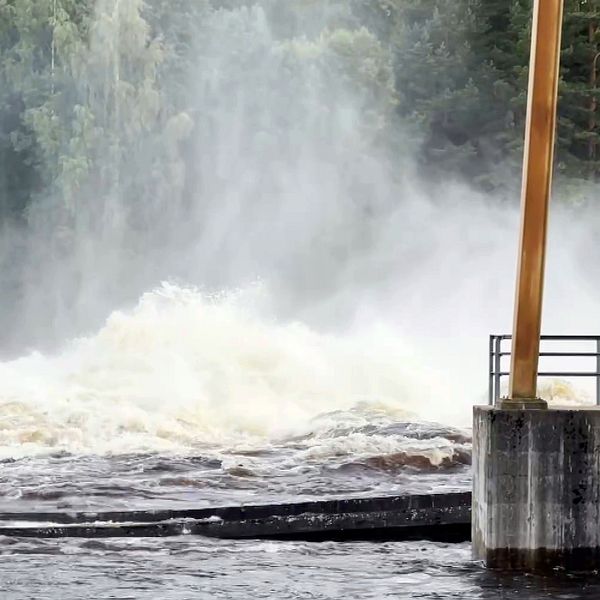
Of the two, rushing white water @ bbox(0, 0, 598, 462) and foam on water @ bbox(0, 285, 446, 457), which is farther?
rushing white water @ bbox(0, 0, 598, 462)

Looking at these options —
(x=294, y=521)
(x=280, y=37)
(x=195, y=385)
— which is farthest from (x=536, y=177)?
(x=280, y=37)

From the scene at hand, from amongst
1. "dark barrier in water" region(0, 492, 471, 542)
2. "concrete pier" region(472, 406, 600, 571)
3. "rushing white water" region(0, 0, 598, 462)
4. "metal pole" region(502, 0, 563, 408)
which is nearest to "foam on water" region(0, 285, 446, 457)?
"dark barrier in water" region(0, 492, 471, 542)

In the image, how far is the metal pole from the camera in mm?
14477

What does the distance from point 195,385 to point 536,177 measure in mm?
20806

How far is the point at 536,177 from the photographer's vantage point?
14547 mm

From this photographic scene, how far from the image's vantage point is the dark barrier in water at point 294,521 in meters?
16.9

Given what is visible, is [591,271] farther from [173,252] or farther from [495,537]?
[495,537]

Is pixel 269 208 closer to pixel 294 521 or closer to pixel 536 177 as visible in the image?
pixel 294 521

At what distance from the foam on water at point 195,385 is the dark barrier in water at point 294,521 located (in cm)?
755

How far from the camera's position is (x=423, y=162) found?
201ft

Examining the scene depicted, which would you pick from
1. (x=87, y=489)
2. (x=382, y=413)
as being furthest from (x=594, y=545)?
(x=382, y=413)

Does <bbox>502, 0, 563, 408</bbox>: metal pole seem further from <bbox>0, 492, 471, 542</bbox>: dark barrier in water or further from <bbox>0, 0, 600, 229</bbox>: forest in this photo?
<bbox>0, 0, 600, 229</bbox>: forest

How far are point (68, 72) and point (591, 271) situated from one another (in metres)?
21.9

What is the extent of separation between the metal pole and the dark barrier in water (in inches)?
138
